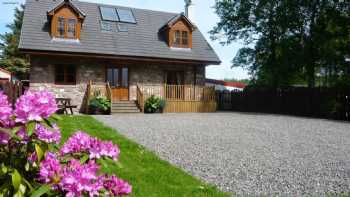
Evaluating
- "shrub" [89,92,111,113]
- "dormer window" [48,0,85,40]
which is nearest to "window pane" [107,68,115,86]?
"dormer window" [48,0,85,40]

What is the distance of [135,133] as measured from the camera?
411 inches

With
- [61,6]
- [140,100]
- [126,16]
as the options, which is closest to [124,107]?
[140,100]

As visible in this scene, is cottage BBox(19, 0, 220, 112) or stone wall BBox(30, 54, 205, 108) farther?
cottage BBox(19, 0, 220, 112)

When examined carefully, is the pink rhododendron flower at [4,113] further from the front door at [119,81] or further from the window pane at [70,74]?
the front door at [119,81]

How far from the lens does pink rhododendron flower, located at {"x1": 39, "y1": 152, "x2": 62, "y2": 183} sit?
171cm

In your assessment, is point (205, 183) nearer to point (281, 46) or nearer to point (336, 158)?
point (336, 158)

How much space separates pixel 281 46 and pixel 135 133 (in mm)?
16649

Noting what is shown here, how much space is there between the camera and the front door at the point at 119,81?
21166 mm

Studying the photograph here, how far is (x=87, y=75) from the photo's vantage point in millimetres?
20438

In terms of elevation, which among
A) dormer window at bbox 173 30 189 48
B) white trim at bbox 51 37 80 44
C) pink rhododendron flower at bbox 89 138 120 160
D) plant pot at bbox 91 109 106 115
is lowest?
plant pot at bbox 91 109 106 115

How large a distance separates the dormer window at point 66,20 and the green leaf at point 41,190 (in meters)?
19.4

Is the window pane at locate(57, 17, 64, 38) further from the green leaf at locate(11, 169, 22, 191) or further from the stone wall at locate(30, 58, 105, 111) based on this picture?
the green leaf at locate(11, 169, 22, 191)

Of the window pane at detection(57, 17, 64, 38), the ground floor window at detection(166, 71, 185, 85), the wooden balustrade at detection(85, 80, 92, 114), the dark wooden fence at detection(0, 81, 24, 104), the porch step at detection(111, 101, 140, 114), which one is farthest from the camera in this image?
the ground floor window at detection(166, 71, 185, 85)

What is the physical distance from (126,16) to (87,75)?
5.79 m
